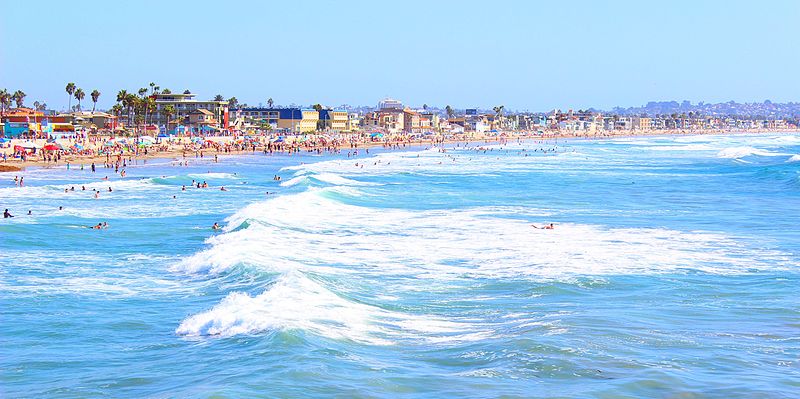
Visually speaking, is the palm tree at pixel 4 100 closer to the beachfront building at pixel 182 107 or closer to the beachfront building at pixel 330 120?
the beachfront building at pixel 182 107

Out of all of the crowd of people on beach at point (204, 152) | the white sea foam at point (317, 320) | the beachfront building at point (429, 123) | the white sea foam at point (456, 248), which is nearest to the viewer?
the white sea foam at point (317, 320)

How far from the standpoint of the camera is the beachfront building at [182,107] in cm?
12031

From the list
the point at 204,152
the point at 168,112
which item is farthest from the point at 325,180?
the point at 168,112

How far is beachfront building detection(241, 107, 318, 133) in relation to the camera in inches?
5595

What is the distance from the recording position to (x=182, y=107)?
121625 millimetres

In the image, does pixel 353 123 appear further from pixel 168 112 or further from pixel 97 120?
pixel 97 120

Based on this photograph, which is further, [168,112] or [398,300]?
[168,112]

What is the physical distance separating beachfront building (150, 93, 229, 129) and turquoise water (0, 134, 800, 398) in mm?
80925

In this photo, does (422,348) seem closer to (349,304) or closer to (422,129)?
(349,304)

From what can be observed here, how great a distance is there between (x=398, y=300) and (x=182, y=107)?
10657 centimetres

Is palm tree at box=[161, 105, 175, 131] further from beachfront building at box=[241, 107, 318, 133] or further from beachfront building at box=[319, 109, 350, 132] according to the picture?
beachfront building at box=[319, 109, 350, 132]

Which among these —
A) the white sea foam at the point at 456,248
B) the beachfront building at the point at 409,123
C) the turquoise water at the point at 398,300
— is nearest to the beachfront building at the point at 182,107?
the beachfront building at the point at 409,123

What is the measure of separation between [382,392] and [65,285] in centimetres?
1098

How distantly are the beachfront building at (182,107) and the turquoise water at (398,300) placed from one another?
80925mm
